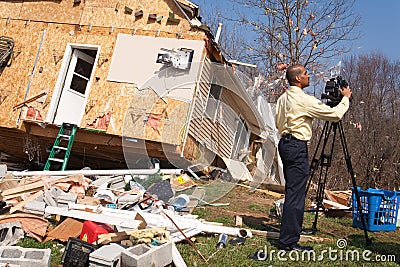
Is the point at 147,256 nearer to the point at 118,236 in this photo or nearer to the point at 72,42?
the point at 118,236

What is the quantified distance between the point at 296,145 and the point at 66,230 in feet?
8.12

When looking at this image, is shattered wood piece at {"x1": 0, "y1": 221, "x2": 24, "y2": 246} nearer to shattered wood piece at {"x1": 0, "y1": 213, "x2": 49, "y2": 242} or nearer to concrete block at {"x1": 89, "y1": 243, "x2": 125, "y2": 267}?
shattered wood piece at {"x1": 0, "y1": 213, "x2": 49, "y2": 242}

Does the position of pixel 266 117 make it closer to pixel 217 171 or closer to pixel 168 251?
pixel 217 171

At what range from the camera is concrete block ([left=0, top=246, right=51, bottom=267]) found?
2.98m

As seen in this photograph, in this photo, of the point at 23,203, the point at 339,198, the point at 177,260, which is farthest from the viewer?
the point at 339,198

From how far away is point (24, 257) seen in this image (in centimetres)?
310

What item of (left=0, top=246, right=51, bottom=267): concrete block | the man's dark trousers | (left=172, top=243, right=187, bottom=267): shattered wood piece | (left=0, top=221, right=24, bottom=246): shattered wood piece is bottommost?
(left=0, top=221, right=24, bottom=246): shattered wood piece

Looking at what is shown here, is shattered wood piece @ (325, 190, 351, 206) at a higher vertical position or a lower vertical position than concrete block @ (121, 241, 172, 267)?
higher

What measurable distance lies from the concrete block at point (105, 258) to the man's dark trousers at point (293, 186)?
164 cm

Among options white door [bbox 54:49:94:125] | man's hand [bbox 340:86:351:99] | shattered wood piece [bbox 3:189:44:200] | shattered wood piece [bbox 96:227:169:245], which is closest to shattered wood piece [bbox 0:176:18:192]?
shattered wood piece [bbox 3:189:44:200]

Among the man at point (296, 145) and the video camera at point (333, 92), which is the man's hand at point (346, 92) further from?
the video camera at point (333, 92)

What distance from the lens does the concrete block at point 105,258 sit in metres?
3.06

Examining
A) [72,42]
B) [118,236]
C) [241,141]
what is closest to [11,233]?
[118,236]

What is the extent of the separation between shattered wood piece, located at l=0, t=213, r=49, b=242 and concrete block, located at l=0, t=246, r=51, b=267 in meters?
0.94
